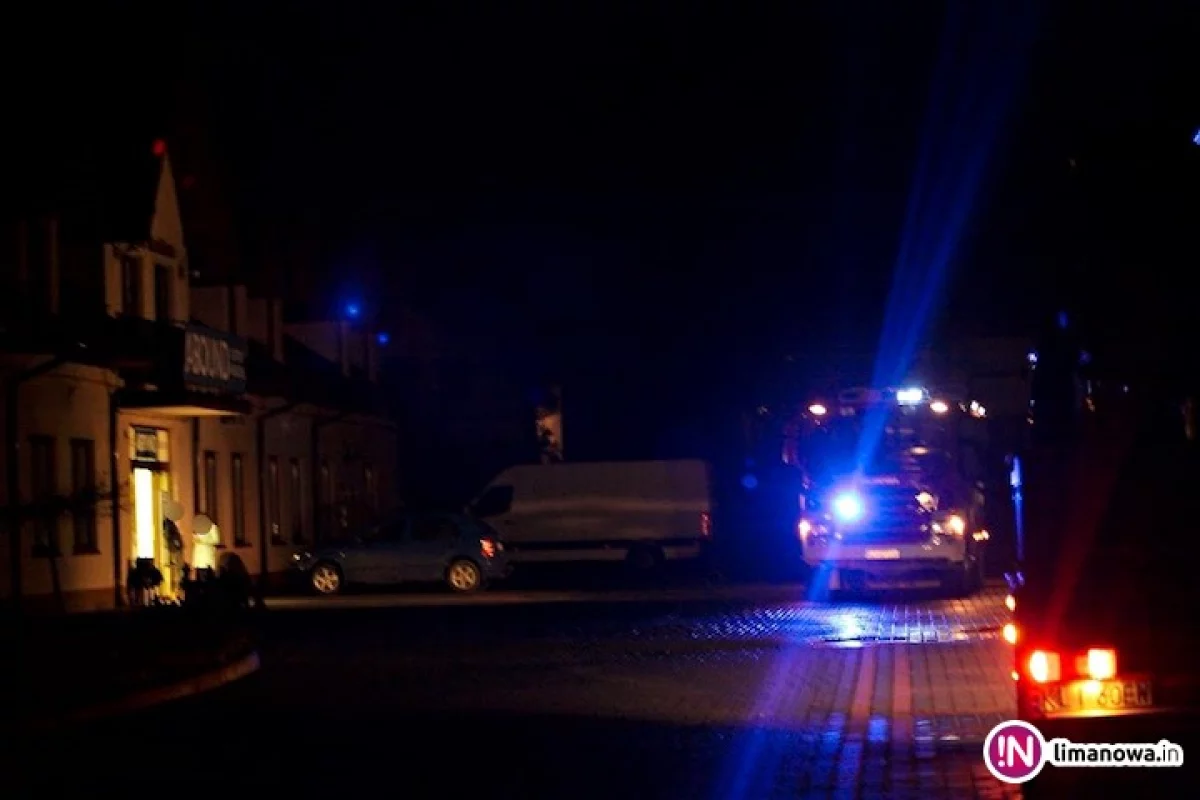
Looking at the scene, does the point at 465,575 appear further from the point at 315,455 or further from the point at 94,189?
the point at 94,189

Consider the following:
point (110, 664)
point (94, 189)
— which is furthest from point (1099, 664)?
point (94, 189)

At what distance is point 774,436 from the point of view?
105 feet

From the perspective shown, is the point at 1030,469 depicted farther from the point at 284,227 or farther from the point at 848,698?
→ the point at 284,227

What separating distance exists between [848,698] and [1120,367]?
6.99 metres

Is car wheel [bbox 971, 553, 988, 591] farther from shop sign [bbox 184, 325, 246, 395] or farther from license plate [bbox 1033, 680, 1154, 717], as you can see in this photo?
license plate [bbox 1033, 680, 1154, 717]

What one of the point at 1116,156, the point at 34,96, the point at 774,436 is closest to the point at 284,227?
the point at 34,96

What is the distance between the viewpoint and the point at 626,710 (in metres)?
16.4

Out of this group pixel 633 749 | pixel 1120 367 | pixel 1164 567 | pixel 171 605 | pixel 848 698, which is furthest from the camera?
pixel 171 605

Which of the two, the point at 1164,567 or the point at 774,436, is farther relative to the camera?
the point at 774,436

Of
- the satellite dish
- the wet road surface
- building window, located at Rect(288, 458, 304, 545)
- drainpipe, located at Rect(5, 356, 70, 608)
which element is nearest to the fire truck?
the wet road surface

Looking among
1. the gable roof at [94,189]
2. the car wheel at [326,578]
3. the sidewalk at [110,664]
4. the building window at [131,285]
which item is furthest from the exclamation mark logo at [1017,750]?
the car wheel at [326,578]

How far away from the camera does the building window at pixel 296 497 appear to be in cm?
4094

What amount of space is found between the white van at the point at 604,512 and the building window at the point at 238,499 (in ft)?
20.0

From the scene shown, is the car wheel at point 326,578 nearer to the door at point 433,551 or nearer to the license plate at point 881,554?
the door at point 433,551
